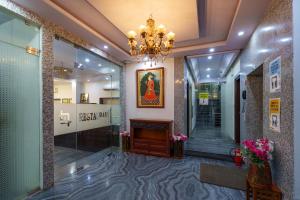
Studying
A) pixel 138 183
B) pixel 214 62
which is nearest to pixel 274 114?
pixel 138 183

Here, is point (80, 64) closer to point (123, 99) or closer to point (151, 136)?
point (123, 99)

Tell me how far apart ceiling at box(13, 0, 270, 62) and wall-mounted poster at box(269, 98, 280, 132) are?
1408 millimetres

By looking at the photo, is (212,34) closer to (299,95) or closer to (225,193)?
(299,95)

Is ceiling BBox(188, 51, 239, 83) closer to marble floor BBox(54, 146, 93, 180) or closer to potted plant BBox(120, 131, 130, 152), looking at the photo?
potted plant BBox(120, 131, 130, 152)

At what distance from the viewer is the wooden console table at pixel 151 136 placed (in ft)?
14.0

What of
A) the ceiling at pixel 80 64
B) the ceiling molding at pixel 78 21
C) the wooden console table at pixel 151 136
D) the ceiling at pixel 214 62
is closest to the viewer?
the ceiling molding at pixel 78 21

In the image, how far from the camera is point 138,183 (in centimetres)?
283

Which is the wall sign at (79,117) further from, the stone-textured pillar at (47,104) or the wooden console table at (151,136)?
the wooden console table at (151,136)

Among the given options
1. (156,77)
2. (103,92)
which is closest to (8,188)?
(103,92)

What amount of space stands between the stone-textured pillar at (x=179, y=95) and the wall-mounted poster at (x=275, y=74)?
257 centimetres

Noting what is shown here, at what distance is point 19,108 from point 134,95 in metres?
3.13

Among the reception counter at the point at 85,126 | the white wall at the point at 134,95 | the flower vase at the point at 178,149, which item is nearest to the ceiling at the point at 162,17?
the white wall at the point at 134,95

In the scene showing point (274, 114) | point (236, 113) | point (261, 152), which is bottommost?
point (261, 152)

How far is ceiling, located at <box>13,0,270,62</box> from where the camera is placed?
7.56 ft
